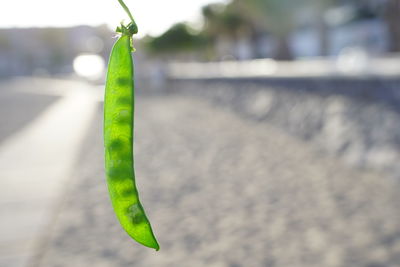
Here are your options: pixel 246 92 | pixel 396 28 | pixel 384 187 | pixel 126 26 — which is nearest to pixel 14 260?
pixel 126 26

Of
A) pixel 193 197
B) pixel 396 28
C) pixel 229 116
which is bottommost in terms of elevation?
pixel 193 197

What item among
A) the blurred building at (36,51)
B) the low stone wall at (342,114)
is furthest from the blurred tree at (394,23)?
the blurred building at (36,51)

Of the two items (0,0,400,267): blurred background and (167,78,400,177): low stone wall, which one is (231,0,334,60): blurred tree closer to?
(0,0,400,267): blurred background

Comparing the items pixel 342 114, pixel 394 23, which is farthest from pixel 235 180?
pixel 394 23

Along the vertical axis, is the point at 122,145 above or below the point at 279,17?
below

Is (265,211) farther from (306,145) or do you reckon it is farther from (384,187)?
(306,145)

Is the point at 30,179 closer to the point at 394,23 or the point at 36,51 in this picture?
the point at 394,23

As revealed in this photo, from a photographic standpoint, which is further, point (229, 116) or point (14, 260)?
point (229, 116)
